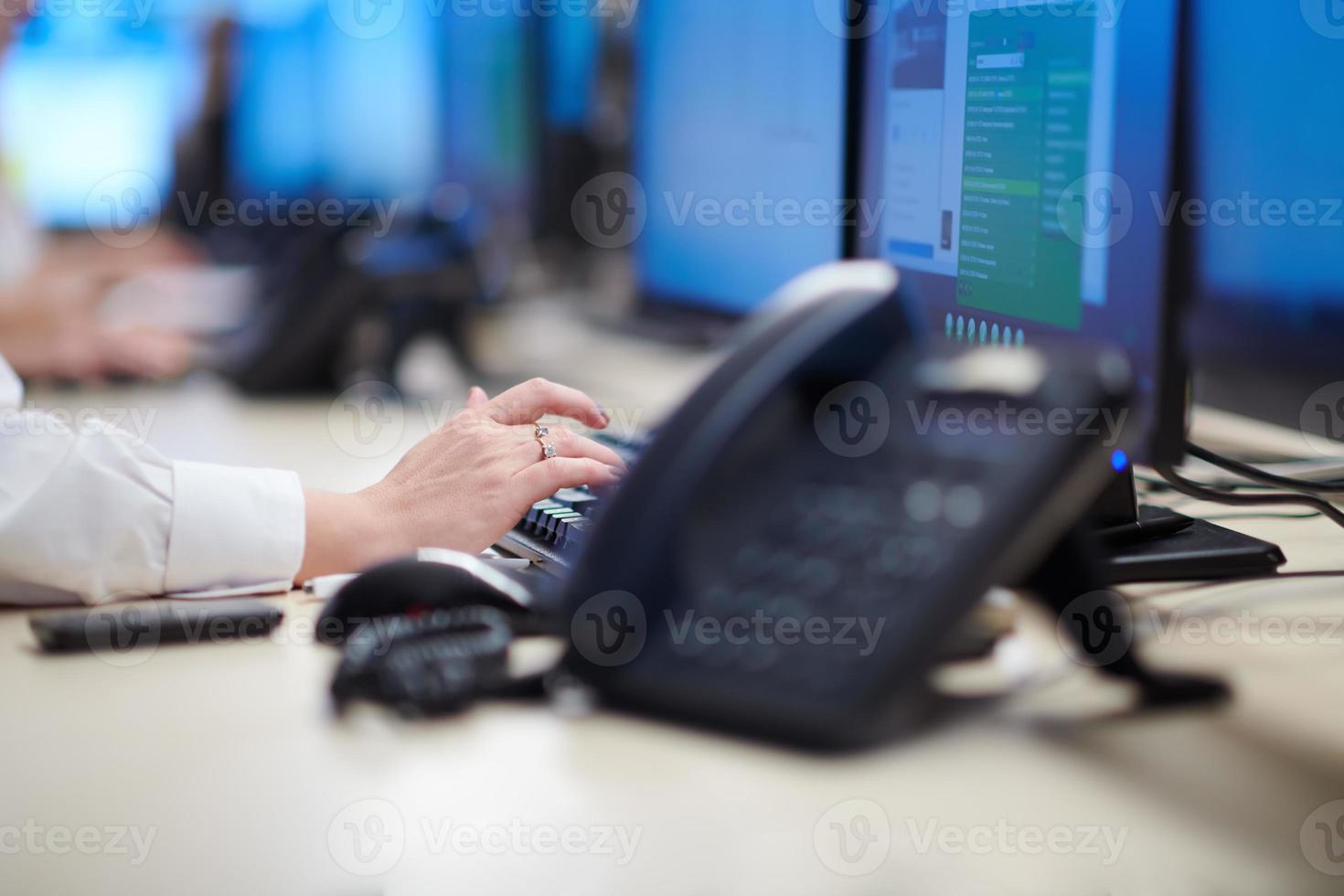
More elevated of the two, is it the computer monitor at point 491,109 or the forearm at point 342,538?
the computer monitor at point 491,109

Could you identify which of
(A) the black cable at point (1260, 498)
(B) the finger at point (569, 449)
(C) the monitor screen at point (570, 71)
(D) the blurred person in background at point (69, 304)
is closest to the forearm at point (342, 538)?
(B) the finger at point (569, 449)

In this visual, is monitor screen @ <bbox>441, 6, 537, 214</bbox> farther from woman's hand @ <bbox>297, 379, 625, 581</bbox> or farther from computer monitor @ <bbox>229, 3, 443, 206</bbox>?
woman's hand @ <bbox>297, 379, 625, 581</bbox>

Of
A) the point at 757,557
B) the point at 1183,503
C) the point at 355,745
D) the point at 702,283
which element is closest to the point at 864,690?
the point at 757,557

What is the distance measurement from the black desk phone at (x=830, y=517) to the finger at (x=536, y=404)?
0.39m

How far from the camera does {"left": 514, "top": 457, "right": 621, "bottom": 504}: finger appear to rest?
83 centimetres

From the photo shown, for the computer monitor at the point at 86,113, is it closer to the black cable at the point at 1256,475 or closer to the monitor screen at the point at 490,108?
the monitor screen at the point at 490,108

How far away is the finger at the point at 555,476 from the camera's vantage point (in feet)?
2.71

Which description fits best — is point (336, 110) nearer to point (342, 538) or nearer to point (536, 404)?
point (536, 404)

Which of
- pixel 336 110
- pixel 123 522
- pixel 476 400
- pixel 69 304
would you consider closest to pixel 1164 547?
pixel 476 400

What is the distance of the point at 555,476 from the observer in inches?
32.7

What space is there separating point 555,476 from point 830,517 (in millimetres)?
358

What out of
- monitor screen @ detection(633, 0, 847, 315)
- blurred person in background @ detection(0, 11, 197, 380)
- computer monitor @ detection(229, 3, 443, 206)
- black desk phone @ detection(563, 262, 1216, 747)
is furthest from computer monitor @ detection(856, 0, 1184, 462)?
computer monitor @ detection(229, 3, 443, 206)

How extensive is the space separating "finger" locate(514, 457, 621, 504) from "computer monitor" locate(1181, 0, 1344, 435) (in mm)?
369

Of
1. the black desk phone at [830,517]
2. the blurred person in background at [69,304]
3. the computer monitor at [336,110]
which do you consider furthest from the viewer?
the computer monitor at [336,110]
